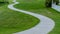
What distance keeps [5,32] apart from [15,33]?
2.24 ft

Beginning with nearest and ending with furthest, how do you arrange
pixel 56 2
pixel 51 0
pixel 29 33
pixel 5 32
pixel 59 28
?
pixel 29 33
pixel 5 32
pixel 59 28
pixel 51 0
pixel 56 2

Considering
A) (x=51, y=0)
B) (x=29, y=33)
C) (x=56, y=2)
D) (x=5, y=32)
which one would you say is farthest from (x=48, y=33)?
(x=56, y=2)

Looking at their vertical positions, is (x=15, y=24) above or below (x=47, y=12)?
below

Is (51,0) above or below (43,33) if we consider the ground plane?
above

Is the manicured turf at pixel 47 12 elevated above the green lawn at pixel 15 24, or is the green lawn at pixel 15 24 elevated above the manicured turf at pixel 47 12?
the manicured turf at pixel 47 12

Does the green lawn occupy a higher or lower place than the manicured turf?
lower

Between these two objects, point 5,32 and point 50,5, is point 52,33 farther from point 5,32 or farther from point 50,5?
point 50,5

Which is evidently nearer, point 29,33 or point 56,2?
point 29,33

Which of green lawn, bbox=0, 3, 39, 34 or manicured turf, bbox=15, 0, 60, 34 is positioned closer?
green lawn, bbox=0, 3, 39, 34

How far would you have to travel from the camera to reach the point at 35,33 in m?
8.20

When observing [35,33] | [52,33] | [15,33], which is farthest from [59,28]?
[15,33]

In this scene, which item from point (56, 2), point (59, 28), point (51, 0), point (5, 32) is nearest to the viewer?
point (5, 32)

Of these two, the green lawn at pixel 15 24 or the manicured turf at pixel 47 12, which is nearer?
the green lawn at pixel 15 24

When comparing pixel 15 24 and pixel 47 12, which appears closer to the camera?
pixel 15 24
